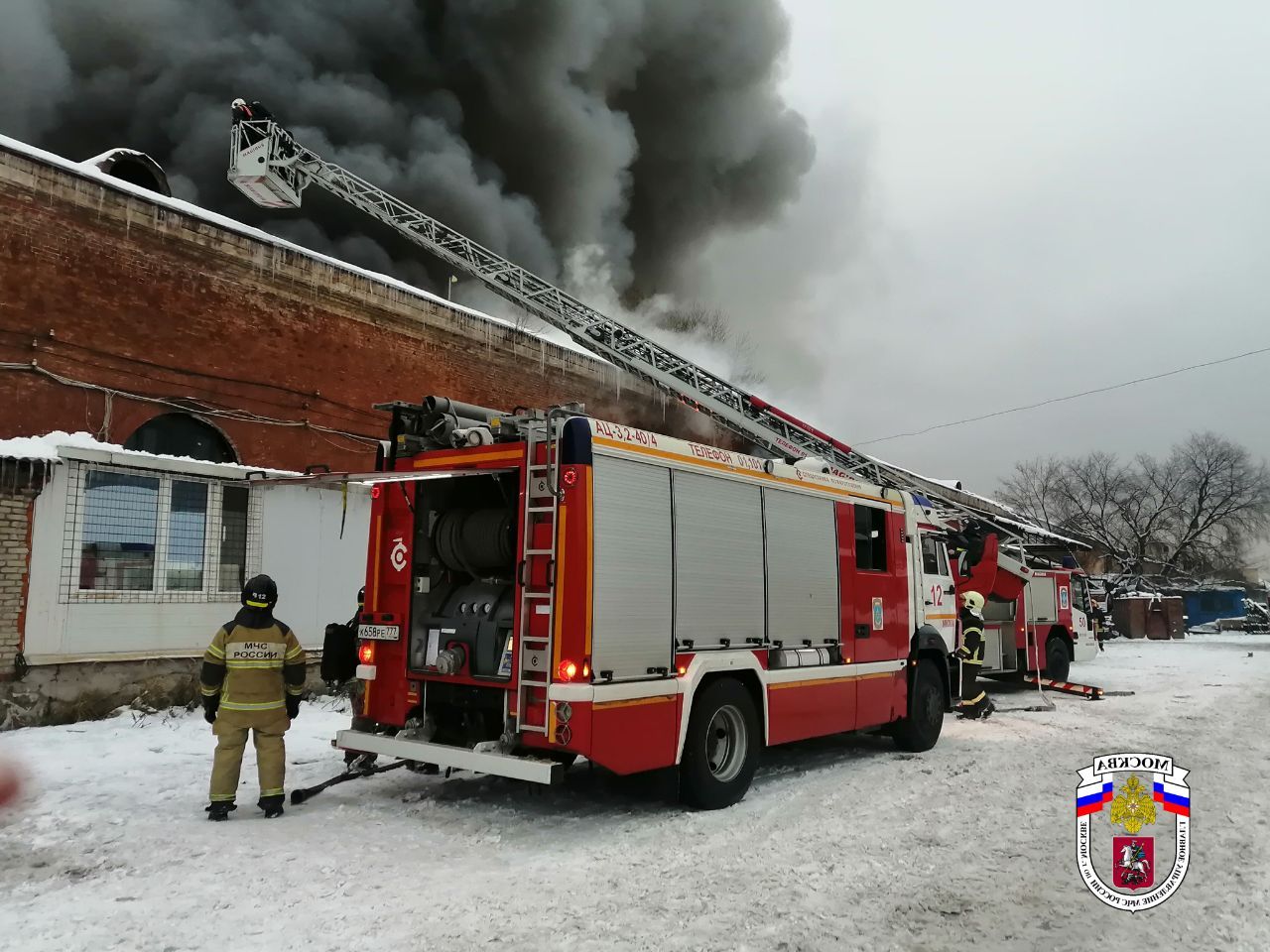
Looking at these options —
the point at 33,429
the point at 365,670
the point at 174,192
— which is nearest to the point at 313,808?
the point at 365,670

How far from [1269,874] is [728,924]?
9.95ft

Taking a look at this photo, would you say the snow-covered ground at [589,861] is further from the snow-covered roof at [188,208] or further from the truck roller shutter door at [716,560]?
the snow-covered roof at [188,208]

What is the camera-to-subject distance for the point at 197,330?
12.7 m

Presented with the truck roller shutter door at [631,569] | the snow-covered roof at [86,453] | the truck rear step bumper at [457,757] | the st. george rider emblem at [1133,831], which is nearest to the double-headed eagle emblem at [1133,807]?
the st. george rider emblem at [1133,831]

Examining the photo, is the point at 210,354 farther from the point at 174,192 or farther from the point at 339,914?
the point at 339,914

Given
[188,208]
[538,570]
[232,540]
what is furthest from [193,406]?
[538,570]

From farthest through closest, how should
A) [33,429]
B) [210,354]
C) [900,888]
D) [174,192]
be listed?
[174,192]
[210,354]
[33,429]
[900,888]

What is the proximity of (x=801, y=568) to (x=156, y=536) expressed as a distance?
667cm

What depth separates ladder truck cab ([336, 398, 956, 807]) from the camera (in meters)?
5.52

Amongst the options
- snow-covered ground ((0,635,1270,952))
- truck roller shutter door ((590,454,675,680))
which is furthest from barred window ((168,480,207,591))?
truck roller shutter door ((590,454,675,680))

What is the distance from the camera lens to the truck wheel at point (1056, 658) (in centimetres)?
1535

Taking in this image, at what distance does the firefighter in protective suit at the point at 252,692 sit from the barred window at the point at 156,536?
13.1 ft

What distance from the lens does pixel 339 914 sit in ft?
13.5

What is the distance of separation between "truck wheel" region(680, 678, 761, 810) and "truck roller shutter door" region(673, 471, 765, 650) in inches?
14.6
